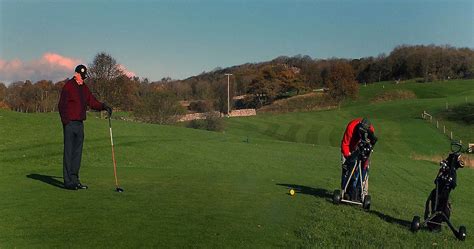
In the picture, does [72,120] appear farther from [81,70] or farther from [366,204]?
[366,204]

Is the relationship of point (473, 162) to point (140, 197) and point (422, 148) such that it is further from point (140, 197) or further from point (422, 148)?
point (140, 197)

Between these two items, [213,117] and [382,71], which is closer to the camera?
[213,117]

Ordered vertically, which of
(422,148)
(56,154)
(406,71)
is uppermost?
(406,71)

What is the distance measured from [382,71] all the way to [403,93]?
170 ft

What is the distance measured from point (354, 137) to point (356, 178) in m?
1.08

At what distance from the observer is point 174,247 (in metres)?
7.05

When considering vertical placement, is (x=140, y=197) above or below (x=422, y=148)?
above

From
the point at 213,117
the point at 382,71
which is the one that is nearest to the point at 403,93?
the point at 382,71

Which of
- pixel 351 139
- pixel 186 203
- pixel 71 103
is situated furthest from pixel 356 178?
pixel 71 103

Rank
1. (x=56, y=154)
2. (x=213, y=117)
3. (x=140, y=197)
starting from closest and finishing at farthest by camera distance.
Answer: (x=140, y=197) < (x=56, y=154) < (x=213, y=117)

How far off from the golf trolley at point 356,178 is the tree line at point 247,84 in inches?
1821

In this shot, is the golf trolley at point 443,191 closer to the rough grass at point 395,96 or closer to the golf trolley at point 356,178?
the golf trolley at point 356,178

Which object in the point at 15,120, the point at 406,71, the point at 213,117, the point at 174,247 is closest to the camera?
the point at 174,247

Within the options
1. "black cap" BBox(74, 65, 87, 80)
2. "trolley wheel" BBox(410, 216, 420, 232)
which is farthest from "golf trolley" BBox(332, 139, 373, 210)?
"black cap" BBox(74, 65, 87, 80)
